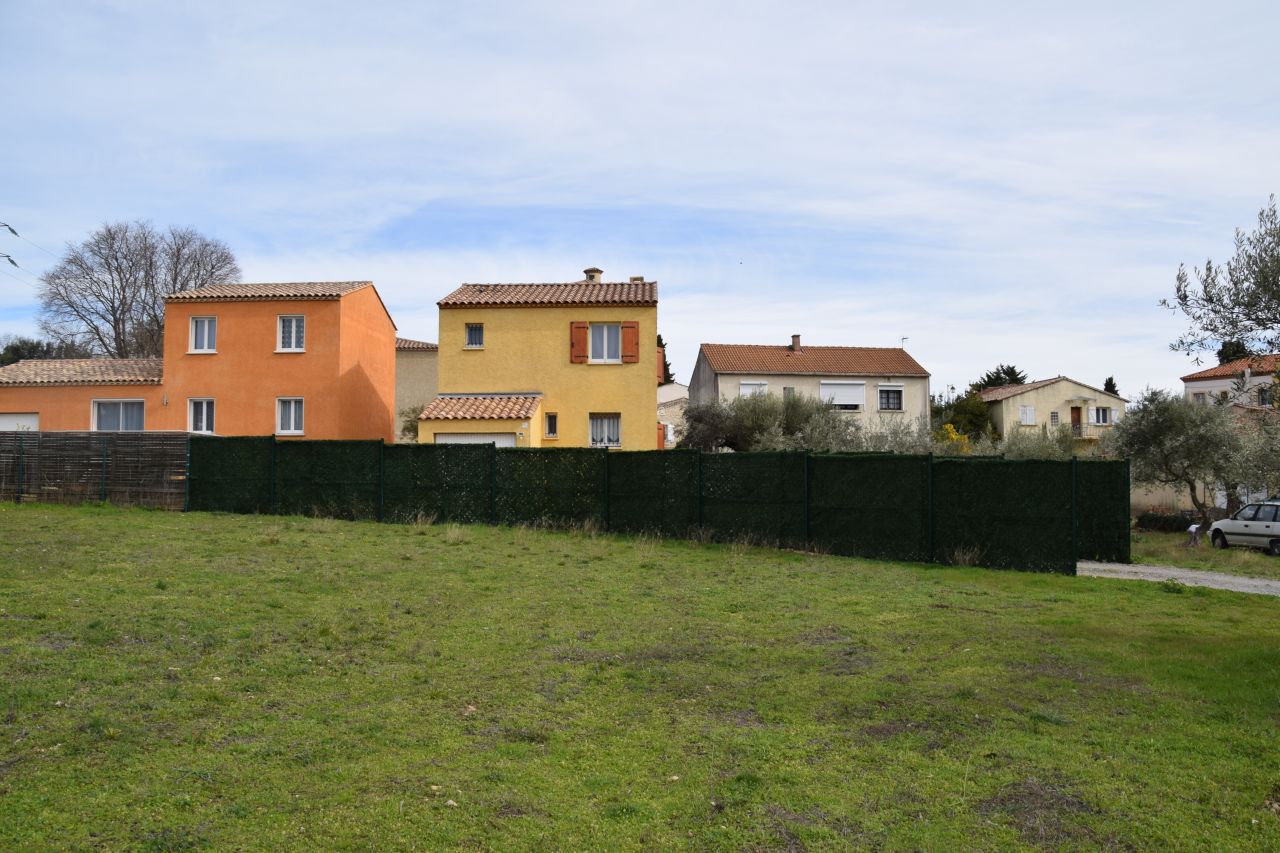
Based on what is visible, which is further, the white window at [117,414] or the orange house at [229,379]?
the white window at [117,414]

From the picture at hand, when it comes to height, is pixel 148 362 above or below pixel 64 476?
above

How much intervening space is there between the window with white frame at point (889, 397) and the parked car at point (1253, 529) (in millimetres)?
25021

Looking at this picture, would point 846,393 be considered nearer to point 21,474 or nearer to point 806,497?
point 806,497

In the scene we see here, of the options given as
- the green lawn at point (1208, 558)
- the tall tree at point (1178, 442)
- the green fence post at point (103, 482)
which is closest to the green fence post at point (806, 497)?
the green lawn at point (1208, 558)

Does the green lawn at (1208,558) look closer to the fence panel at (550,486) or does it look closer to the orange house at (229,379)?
Result: the fence panel at (550,486)

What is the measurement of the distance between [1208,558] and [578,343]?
18.4m

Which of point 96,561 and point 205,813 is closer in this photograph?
point 205,813

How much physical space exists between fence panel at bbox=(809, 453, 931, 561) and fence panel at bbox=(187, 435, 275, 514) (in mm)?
12460

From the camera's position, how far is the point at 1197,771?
233 inches

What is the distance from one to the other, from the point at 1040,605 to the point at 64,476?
828 inches

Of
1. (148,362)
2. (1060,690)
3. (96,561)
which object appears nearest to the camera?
(1060,690)

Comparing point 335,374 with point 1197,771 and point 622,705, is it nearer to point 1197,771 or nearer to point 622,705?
point 622,705

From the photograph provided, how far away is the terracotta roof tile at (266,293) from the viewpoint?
103 ft

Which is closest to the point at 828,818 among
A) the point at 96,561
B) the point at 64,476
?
the point at 96,561
